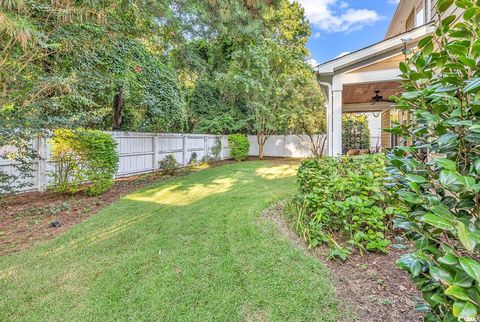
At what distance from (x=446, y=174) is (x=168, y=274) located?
259 cm

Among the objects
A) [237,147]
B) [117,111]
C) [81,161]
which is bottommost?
[81,161]

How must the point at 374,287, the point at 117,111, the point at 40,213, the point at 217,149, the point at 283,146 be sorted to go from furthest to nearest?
the point at 283,146 < the point at 217,149 < the point at 117,111 < the point at 40,213 < the point at 374,287

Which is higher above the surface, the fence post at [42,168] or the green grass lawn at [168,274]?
the fence post at [42,168]

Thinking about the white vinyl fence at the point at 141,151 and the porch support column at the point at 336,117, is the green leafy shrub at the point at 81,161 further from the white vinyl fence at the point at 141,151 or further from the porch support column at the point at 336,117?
the porch support column at the point at 336,117

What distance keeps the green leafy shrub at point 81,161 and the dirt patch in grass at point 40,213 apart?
28cm

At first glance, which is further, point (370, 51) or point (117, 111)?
point (117, 111)

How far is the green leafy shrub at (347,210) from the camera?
3237 mm

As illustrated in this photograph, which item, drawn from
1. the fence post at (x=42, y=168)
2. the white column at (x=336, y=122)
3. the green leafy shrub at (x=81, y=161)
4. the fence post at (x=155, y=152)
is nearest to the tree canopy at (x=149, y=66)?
the green leafy shrub at (x=81, y=161)

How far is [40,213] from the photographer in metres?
4.89

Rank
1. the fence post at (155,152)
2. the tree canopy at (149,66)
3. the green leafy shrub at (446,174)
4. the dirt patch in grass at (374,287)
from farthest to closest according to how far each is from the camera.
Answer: the fence post at (155,152), the tree canopy at (149,66), the dirt patch in grass at (374,287), the green leafy shrub at (446,174)

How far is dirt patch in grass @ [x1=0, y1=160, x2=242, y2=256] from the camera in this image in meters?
3.80

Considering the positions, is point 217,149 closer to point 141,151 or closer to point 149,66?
point 141,151

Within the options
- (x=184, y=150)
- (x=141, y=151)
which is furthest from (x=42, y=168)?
(x=184, y=150)

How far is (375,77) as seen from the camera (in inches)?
200
